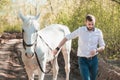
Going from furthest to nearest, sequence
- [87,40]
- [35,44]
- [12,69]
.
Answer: [12,69]
[35,44]
[87,40]

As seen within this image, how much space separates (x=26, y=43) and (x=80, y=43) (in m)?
1.15

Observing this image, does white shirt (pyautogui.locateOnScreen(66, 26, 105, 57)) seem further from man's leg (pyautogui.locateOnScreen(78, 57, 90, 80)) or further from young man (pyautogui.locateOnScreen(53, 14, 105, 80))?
man's leg (pyautogui.locateOnScreen(78, 57, 90, 80))

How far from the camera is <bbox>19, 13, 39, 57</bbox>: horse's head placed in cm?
813

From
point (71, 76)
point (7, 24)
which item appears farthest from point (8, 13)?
point (71, 76)

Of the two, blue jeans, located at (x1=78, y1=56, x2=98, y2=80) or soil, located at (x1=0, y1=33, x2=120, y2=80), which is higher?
blue jeans, located at (x1=78, y1=56, x2=98, y2=80)

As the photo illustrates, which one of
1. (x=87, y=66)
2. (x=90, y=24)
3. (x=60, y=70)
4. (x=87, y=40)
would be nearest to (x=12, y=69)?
(x=60, y=70)

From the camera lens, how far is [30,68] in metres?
8.97

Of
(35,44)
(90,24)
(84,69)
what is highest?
(90,24)

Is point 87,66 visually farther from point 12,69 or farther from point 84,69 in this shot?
point 12,69

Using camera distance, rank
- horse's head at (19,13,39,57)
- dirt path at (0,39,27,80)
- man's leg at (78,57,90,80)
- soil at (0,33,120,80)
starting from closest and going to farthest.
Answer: man's leg at (78,57,90,80) < horse's head at (19,13,39,57) < soil at (0,33,120,80) < dirt path at (0,39,27,80)

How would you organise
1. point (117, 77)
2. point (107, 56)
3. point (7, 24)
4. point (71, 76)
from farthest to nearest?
point (7, 24)
point (107, 56)
point (71, 76)
point (117, 77)

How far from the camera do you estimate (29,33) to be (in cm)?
812

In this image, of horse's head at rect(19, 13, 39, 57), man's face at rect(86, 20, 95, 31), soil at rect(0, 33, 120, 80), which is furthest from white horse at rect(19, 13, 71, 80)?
soil at rect(0, 33, 120, 80)

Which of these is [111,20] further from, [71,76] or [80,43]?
[80,43]
